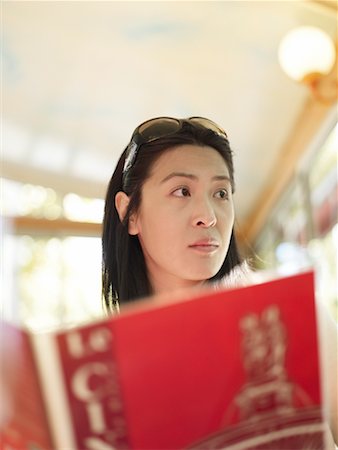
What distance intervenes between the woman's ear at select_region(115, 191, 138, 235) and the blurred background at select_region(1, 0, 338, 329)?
5.50ft

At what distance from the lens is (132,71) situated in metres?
3.05

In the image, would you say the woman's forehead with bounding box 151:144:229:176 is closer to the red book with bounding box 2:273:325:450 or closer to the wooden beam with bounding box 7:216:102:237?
the red book with bounding box 2:273:325:450

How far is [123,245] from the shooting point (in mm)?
816

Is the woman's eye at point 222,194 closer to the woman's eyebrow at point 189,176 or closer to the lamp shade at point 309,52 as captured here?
the woman's eyebrow at point 189,176

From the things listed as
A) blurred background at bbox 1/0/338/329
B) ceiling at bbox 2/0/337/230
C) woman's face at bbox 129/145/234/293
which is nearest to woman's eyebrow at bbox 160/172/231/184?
woman's face at bbox 129/145/234/293

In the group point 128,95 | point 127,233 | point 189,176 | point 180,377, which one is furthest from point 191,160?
point 128,95

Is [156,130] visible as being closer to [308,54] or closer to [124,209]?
[124,209]

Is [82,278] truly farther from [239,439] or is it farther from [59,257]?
[239,439]

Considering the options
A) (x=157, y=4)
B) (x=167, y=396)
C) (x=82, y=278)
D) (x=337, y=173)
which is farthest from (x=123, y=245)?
(x=337, y=173)

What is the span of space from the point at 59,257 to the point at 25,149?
1.94ft

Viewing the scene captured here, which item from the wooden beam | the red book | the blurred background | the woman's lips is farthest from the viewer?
the wooden beam

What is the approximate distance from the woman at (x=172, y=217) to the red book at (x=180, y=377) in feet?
0.72

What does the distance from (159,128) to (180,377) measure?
0.39 m

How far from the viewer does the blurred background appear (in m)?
2.86
